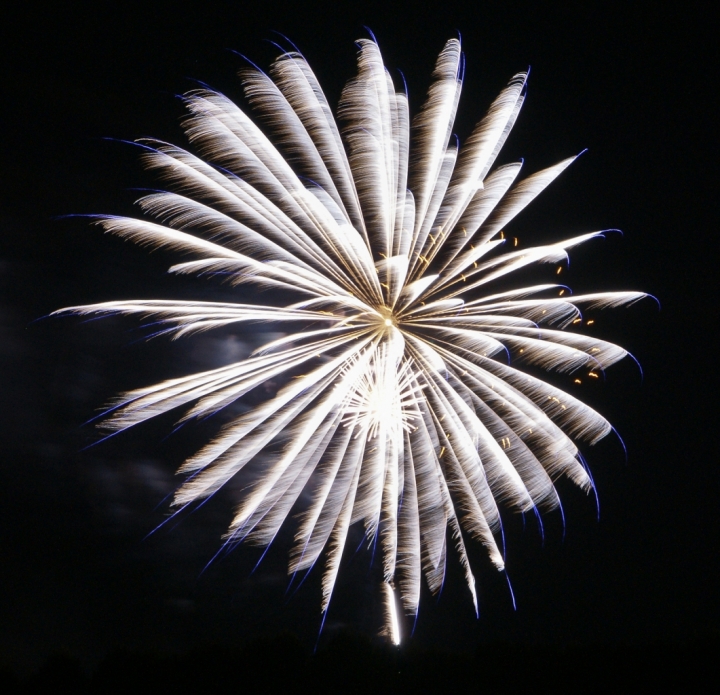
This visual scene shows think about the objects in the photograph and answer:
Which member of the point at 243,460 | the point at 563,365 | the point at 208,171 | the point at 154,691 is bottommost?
the point at 154,691

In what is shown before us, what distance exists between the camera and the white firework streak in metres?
9.79

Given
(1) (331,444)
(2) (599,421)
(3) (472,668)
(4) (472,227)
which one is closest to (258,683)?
(3) (472,668)

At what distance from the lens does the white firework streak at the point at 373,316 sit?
9.79 metres

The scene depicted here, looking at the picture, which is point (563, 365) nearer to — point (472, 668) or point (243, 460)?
point (243, 460)

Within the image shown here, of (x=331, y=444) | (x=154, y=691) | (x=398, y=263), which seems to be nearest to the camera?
(x=398, y=263)

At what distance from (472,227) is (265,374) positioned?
4.33 metres

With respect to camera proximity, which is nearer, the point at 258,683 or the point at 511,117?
the point at 511,117

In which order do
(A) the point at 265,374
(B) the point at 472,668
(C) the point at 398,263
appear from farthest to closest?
(B) the point at 472,668
(A) the point at 265,374
(C) the point at 398,263

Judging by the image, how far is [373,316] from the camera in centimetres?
1027

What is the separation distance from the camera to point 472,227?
10430mm

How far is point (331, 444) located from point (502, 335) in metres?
3.68

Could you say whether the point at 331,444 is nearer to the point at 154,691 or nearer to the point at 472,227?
the point at 472,227

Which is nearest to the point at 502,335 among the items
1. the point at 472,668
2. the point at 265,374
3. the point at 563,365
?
the point at 563,365

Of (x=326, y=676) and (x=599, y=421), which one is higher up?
(x=599, y=421)
